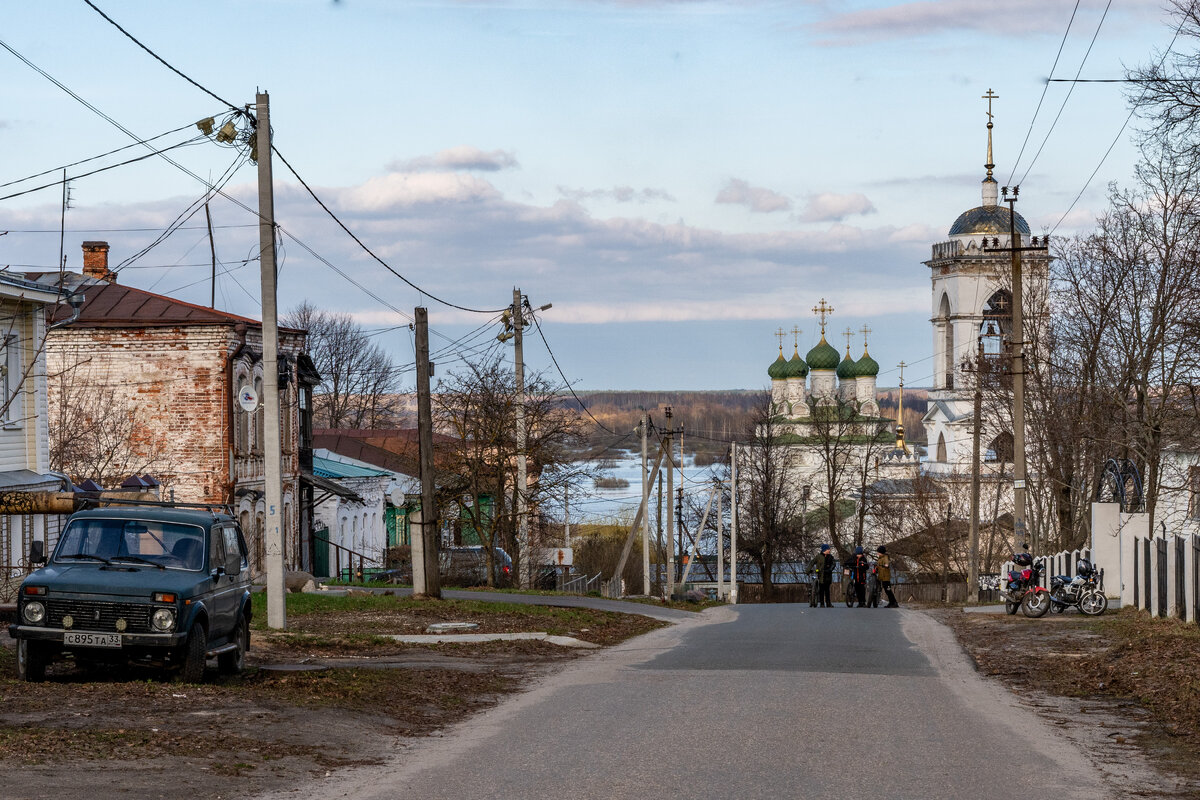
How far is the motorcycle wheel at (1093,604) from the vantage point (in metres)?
24.7

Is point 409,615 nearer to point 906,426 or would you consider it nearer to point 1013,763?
point 1013,763

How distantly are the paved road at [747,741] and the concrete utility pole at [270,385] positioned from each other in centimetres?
521

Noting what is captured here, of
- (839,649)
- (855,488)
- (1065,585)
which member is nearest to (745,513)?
(855,488)

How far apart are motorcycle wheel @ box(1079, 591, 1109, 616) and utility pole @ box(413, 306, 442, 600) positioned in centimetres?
1218

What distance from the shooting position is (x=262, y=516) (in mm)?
39406

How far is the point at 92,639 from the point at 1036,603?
17.7m

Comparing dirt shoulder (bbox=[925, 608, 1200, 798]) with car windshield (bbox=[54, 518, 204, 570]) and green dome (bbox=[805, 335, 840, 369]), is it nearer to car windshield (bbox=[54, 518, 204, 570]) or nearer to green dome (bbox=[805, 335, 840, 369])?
car windshield (bbox=[54, 518, 204, 570])

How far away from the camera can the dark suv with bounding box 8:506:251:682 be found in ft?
41.8

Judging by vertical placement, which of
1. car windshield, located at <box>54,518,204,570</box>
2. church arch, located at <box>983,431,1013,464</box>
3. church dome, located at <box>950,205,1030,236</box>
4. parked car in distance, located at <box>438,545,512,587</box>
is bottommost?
parked car in distance, located at <box>438,545,512,587</box>

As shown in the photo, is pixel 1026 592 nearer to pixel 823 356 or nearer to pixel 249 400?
pixel 249 400

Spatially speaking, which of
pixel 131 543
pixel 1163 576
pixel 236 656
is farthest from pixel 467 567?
pixel 131 543

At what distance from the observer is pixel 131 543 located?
45.0ft

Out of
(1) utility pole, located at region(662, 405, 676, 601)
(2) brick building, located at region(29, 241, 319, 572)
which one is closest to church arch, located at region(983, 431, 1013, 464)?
(1) utility pole, located at region(662, 405, 676, 601)

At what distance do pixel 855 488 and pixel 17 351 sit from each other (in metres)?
65.6
